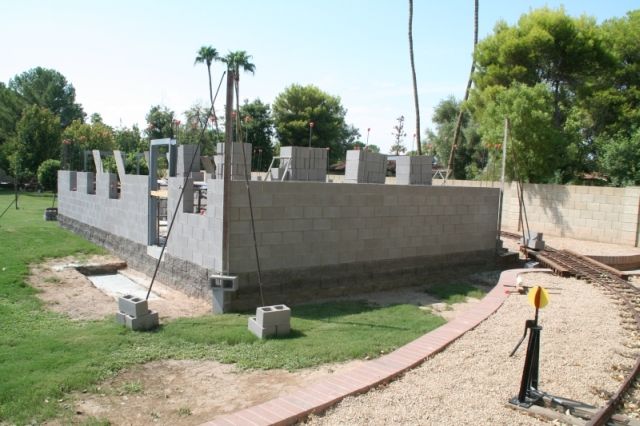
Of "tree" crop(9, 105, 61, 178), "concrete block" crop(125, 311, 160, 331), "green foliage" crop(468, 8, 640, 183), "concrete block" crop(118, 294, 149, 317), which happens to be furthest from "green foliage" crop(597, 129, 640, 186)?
"tree" crop(9, 105, 61, 178)

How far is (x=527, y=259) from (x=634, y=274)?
9.45 ft

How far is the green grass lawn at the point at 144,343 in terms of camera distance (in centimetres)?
506

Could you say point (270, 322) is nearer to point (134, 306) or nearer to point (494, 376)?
point (134, 306)

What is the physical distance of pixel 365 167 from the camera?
11.2 meters

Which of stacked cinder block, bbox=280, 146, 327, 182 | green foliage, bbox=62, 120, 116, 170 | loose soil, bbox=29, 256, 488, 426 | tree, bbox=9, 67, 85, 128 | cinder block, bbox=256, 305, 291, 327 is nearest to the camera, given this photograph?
loose soil, bbox=29, 256, 488, 426

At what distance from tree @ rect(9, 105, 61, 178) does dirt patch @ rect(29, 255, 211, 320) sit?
27617 mm

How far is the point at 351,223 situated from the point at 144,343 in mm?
4937

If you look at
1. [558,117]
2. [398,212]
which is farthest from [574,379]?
[558,117]

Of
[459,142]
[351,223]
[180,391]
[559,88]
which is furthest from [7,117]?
[180,391]

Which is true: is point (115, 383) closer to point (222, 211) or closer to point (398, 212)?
point (222, 211)

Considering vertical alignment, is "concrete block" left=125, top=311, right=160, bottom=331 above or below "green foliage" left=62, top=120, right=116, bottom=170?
below

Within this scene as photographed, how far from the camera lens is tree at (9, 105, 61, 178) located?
35344mm

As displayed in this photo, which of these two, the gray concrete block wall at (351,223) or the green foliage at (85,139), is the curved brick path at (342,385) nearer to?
the gray concrete block wall at (351,223)

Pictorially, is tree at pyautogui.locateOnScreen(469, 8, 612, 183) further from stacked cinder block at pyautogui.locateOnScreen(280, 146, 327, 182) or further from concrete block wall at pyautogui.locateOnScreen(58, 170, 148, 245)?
concrete block wall at pyautogui.locateOnScreen(58, 170, 148, 245)
